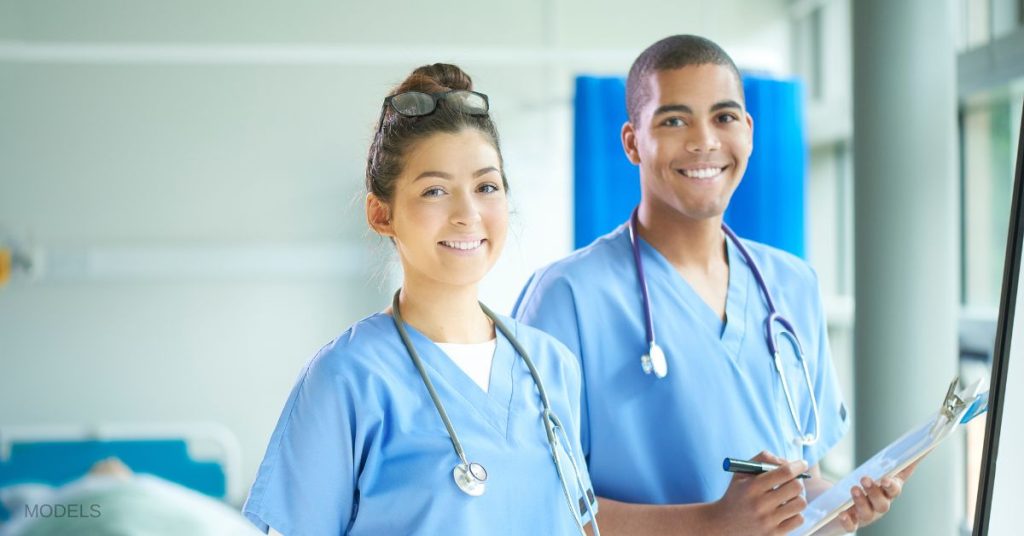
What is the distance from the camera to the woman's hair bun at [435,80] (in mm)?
1007

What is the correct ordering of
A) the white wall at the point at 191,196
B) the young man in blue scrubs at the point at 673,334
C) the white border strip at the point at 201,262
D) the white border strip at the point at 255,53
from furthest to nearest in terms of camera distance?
the white wall at the point at 191,196 < the white border strip at the point at 201,262 < the white border strip at the point at 255,53 < the young man in blue scrubs at the point at 673,334

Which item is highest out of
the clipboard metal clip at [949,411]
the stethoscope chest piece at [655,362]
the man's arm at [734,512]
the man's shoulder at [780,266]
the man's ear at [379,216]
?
the man's ear at [379,216]

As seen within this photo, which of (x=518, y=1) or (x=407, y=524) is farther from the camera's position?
(x=518, y=1)

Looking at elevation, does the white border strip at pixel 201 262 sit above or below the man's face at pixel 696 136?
below

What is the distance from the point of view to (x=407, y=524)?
0.91 metres

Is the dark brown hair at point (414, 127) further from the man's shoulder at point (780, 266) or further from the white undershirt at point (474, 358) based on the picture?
the man's shoulder at point (780, 266)

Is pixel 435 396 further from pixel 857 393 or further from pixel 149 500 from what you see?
pixel 857 393

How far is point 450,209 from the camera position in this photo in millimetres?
960

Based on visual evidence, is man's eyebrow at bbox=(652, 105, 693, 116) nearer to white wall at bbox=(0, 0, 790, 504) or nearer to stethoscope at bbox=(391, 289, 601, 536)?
stethoscope at bbox=(391, 289, 601, 536)

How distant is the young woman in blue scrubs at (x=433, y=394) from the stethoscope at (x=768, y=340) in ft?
0.59

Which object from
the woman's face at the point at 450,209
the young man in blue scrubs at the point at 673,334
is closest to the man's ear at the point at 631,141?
the young man in blue scrubs at the point at 673,334

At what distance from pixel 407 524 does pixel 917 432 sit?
55cm

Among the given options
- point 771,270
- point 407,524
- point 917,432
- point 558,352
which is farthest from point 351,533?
point 771,270

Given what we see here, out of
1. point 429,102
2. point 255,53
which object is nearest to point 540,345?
point 429,102
